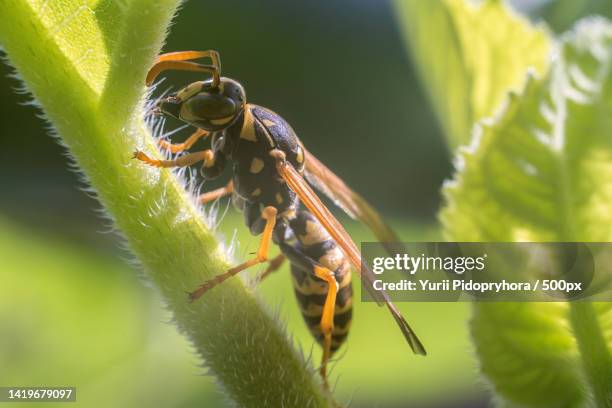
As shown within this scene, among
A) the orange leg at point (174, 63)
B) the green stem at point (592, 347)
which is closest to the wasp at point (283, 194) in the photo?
the orange leg at point (174, 63)

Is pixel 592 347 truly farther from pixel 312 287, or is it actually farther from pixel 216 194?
pixel 216 194

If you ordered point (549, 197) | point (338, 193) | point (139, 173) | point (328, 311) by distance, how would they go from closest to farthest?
point (139, 173)
point (549, 197)
point (328, 311)
point (338, 193)

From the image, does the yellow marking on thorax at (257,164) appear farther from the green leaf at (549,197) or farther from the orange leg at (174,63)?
the green leaf at (549,197)

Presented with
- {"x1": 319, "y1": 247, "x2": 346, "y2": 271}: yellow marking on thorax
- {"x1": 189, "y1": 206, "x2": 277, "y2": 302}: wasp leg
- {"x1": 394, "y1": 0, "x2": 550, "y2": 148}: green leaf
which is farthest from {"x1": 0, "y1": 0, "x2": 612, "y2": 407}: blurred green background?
{"x1": 394, "y1": 0, "x2": 550, "y2": 148}: green leaf

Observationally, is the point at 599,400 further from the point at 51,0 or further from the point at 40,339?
the point at 40,339

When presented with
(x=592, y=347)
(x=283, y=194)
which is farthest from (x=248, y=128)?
A: (x=592, y=347)

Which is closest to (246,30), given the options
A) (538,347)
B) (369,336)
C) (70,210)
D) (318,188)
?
(70,210)
